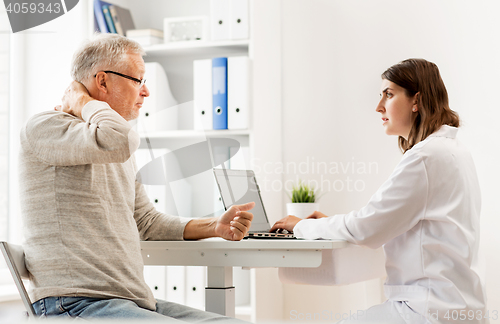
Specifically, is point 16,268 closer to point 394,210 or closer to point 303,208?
point 394,210

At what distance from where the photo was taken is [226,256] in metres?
1.45

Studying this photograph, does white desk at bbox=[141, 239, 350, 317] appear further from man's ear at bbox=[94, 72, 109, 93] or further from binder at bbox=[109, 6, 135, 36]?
binder at bbox=[109, 6, 135, 36]

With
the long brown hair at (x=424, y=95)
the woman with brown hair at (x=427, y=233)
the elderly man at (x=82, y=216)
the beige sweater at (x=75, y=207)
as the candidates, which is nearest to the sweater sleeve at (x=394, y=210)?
the woman with brown hair at (x=427, y=233)

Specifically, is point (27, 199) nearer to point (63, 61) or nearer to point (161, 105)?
point (161, 105)

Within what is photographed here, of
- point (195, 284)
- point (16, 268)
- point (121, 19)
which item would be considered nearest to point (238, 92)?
point (121, 19)

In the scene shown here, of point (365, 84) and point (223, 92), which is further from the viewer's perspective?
point (365, 84)

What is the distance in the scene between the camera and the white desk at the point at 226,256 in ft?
4.48

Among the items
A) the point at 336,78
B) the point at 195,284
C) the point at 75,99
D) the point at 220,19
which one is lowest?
the point at 195,284

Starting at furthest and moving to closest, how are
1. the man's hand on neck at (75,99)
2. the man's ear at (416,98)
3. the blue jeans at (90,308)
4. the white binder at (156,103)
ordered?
1. the white binder at (156,103)
2. the man's ear at (416,98)
3. the man's hand on neck at (75,99)
4. the blue jeans at (90,308)

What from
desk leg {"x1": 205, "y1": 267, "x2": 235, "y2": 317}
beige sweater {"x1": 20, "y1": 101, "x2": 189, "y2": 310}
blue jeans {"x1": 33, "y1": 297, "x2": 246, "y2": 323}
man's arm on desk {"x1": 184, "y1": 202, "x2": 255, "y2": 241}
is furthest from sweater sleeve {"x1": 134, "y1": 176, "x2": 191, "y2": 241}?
blue jeans {"x1": 33, "y1": 297, "x2": 246, "y2": 323}

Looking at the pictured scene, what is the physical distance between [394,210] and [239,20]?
127 cm

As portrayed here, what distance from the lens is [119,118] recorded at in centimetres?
122

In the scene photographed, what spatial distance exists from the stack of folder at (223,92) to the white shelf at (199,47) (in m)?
0.08

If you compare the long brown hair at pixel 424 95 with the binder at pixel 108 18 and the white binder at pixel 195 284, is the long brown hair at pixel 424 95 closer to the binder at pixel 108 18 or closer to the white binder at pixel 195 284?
the white binder at pixel 195 284
